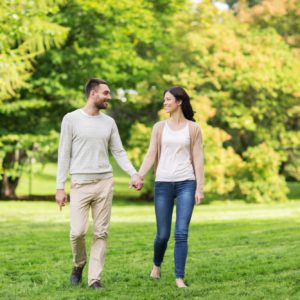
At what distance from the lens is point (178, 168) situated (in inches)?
301

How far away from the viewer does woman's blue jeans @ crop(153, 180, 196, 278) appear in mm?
7520

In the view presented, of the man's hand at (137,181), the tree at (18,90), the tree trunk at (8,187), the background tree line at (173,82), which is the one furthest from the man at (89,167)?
the tree trunk at (8,187)

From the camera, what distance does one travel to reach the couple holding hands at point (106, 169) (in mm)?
7449

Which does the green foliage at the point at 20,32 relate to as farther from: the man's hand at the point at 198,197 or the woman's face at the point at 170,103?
the man's hand at the point at 198,197

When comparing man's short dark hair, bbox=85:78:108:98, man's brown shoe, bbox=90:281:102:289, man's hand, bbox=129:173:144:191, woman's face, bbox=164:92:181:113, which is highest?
man's short dark hair, bbox=85:78:108:98

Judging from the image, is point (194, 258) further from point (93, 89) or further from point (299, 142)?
point (299, 142)

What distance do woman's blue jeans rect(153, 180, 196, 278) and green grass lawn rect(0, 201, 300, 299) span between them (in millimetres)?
336

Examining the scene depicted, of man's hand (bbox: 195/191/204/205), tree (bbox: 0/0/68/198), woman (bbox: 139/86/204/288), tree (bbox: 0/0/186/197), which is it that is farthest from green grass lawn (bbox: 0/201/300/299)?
tree (bbox: 0/0/186/197)

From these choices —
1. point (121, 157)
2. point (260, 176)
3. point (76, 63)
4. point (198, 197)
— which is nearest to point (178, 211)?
point (198, 197)

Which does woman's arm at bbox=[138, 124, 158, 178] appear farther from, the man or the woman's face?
the man

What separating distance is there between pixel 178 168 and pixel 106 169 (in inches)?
27.9

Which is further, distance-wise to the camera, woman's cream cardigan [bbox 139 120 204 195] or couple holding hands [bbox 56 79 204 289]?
woman's cream cardigan [bbox 139 120 204 195]

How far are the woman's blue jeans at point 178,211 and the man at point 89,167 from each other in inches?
21.2

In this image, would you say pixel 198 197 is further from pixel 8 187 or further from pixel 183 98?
pixel 8 187
